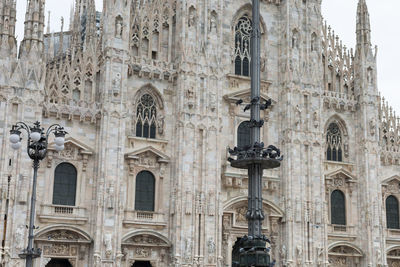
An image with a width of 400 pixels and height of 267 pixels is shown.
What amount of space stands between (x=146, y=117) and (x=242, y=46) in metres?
7.19

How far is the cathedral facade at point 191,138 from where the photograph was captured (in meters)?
26.7

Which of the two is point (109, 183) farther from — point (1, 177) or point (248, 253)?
point (248, 253)

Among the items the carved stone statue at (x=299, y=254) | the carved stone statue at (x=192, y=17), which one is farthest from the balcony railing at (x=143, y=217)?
the carved stone statue at (x=192, y=17)

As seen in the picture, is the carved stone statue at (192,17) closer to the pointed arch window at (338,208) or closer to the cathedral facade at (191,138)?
the cathedral facade at (191,138)

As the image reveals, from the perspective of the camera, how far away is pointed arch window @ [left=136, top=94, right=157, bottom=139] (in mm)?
29375

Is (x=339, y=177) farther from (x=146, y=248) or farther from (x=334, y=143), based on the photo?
(x=146, y=248)

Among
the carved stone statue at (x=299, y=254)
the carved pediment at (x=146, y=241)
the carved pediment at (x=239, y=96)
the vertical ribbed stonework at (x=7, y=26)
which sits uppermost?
the vertical ribbed stonework at (x=7, y=26)

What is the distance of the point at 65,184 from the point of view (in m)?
27.2

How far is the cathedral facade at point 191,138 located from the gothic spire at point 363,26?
0.28ft

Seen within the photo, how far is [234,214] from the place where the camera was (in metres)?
30.2

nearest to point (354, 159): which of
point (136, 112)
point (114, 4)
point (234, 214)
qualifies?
point (234, 214)

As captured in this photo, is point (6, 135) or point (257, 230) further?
point (6, 135)

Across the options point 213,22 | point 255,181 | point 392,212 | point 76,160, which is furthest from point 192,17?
point 392,212

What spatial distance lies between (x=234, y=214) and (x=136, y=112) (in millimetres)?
7164
